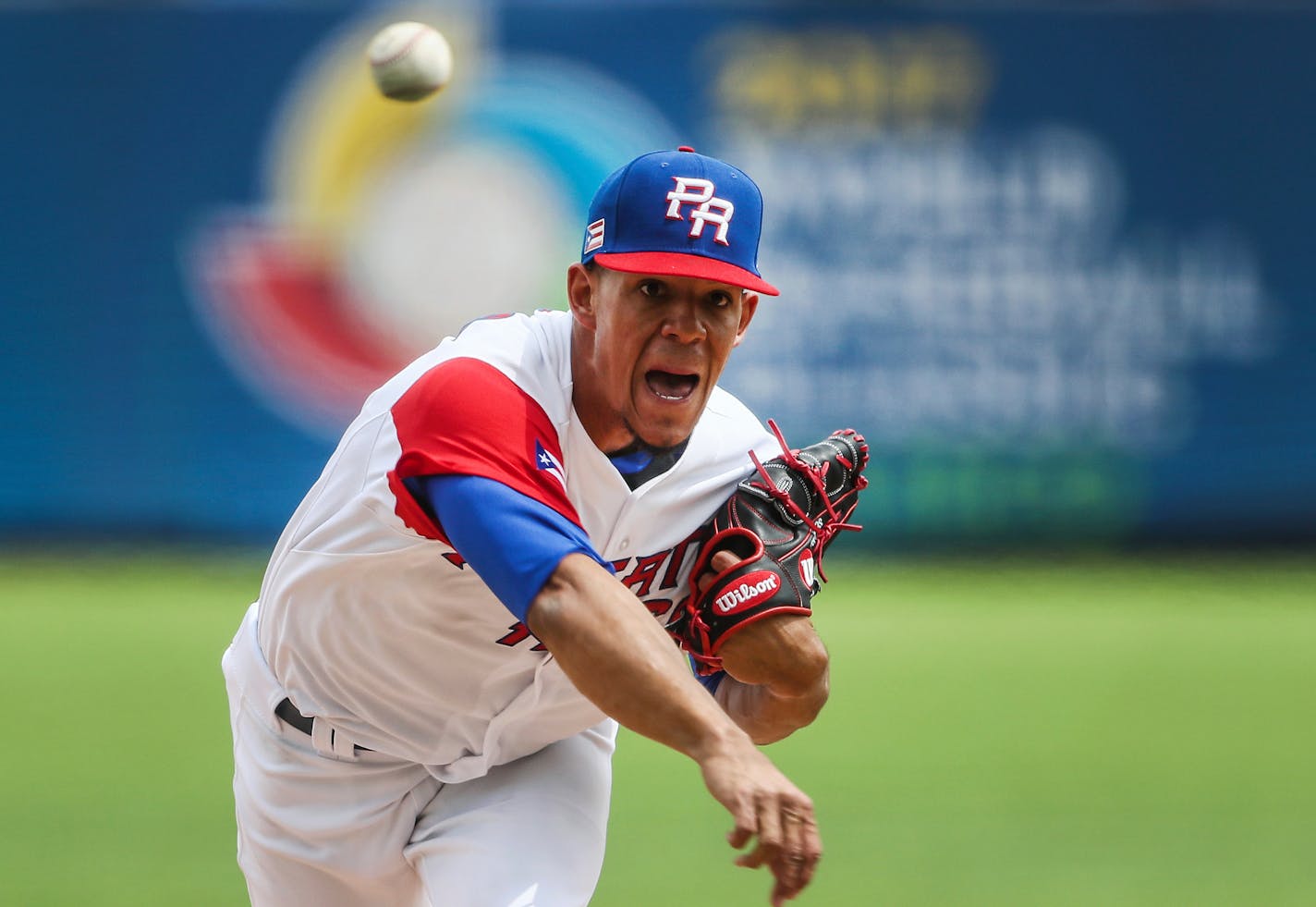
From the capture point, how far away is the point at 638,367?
307cm

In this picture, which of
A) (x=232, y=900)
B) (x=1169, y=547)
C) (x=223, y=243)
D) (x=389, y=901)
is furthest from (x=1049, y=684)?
(x=223, y=243)

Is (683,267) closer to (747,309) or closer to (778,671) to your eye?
(747,309)

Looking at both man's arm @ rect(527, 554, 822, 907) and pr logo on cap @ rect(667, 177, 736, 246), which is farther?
pr logo on cap @ rect(667, 177, 736, 246)

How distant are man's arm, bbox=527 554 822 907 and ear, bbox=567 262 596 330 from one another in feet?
2.28

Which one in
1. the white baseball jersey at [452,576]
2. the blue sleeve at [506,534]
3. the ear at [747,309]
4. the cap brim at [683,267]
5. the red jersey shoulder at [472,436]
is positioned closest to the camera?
the blue sleeve at [506,534]

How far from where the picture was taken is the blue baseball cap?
9.91ft

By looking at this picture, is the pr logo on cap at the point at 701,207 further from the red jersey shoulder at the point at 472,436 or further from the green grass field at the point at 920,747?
the green grass field at the point at 920,747

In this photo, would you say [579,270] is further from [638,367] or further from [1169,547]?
[1169,547]

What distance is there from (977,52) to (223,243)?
18.2 ft

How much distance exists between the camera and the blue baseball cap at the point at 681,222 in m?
3.02

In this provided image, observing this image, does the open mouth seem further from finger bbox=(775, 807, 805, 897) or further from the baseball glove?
finger bbox=(775, 807, 805, 897)

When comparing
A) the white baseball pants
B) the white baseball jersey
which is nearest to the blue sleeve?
the white baseball jersey

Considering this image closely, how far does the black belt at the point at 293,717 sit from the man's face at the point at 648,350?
900mm

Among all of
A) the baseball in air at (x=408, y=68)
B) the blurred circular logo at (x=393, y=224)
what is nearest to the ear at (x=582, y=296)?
the baseball in air at (x=408, y=68)
